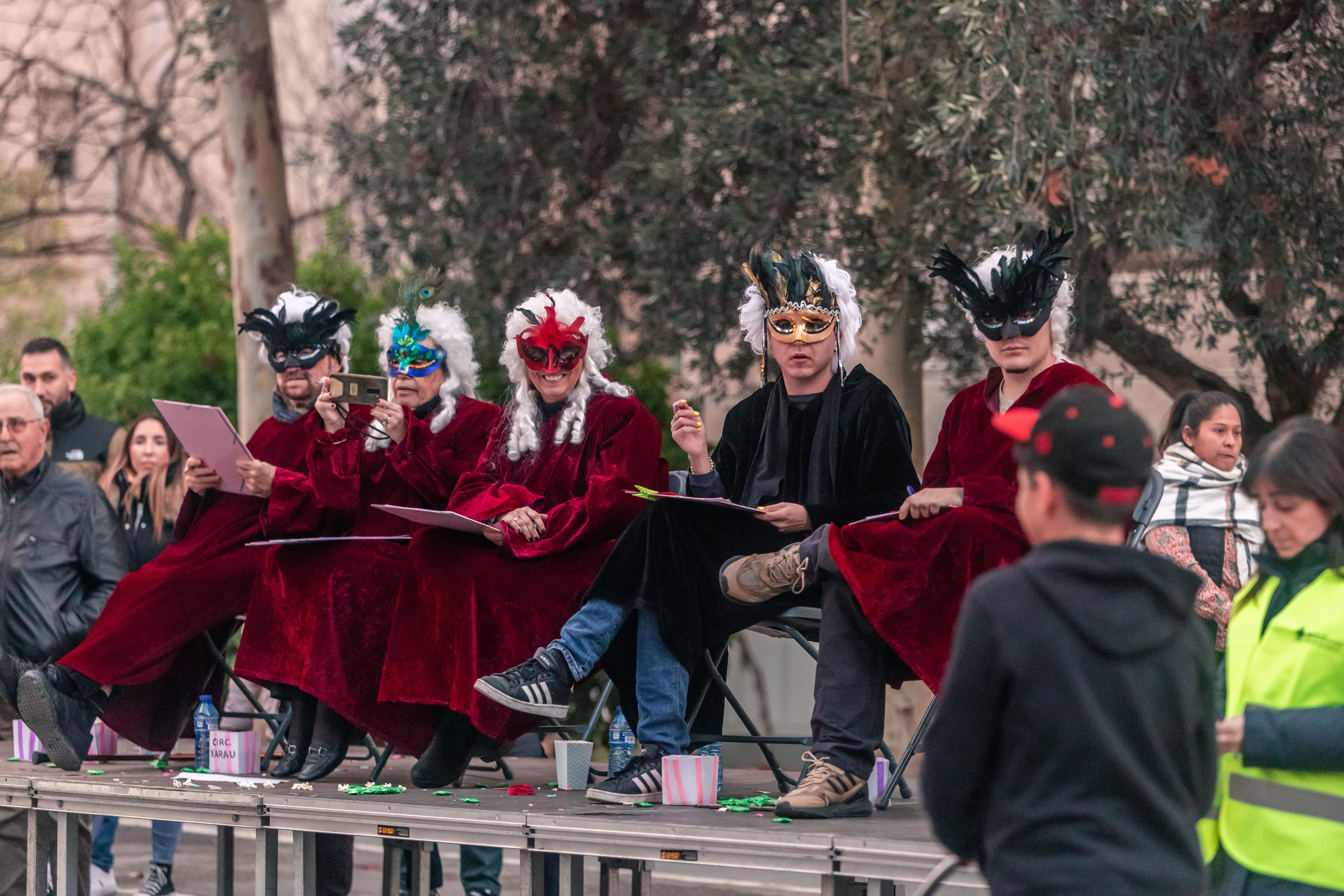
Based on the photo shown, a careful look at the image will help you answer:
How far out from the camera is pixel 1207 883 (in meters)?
2.79

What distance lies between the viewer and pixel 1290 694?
8.89 feet

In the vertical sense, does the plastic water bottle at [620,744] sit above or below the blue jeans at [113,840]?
above

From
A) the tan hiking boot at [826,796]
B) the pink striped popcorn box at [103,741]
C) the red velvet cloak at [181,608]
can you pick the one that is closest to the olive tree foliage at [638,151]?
the red velvet cloak at [181,608]

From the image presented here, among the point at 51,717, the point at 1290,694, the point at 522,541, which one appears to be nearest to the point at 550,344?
the point at 522,541

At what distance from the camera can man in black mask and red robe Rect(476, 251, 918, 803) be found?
4457 millimetres

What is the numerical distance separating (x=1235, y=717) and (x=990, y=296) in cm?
192

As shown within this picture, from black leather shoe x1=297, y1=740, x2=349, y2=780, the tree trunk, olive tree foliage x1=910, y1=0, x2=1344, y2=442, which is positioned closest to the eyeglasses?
black leather shoe x1=297, y1=740, x2=349, y2=780

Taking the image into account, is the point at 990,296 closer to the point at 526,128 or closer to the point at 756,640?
the point at 526,128

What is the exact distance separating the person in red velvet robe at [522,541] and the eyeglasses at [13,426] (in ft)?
6.91

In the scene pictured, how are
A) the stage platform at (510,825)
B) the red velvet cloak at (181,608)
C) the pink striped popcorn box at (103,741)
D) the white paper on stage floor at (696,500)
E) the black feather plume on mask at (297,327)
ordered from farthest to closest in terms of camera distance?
the pink striped popcorn box at (103,741)
the black feather plume on mask at (297,327)
the red velvet cloak at (181,608)
the white paper on stage floor at (696,500)
the stage platform at (510,825)

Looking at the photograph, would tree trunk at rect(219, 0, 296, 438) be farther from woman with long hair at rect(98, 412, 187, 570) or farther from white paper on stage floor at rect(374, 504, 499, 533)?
white paper on stage floor at rect(374, 504, 499, 533)

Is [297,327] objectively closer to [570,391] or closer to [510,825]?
[570,391]

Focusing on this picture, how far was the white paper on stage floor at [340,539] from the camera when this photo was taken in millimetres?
5047

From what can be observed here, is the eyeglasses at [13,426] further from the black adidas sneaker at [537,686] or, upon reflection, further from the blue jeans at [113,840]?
the black adidas sneaker at [537,686]
